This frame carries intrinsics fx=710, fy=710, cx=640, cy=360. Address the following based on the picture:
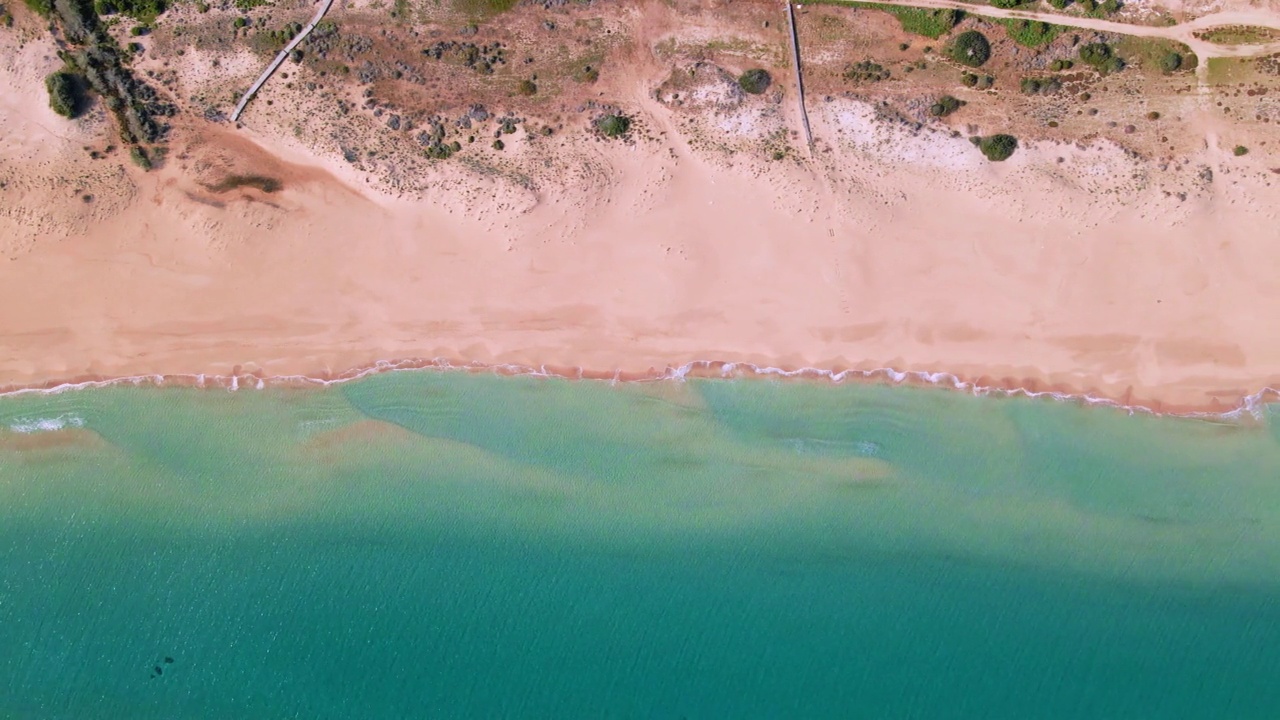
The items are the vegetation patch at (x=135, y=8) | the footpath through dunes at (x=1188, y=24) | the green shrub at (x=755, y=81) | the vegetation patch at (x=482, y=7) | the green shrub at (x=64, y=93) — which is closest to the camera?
the green shrub at (x=64, y=93)

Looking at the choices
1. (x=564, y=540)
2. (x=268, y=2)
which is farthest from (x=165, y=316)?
(x=564, y=540)

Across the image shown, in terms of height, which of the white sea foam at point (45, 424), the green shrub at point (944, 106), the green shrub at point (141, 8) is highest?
the green shrub at point (141, 8)

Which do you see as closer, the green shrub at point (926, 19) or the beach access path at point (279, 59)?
the beach access path at point (279, 59)

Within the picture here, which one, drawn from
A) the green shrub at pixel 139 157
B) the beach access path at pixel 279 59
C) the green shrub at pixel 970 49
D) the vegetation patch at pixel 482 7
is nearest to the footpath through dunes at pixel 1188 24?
the green shrub at pixel 970 49

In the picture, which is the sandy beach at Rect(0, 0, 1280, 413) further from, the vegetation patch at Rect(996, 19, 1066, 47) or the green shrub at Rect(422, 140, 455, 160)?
the vegetation patch at Rect(996, 19, 1066, 47)

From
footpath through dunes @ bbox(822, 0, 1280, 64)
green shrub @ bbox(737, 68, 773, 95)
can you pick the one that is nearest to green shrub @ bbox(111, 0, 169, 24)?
green shrub @ bbox(737, 68, 773, 95)

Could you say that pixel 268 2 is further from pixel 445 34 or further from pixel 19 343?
pixel 19 343

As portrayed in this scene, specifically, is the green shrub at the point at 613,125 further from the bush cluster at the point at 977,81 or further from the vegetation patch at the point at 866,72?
the bush cluster at the point at 977,81

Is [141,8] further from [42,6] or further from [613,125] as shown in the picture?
[613,125]
